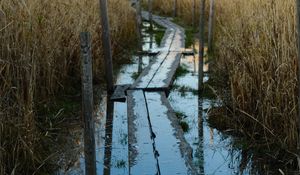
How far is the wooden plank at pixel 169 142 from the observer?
11.9ft

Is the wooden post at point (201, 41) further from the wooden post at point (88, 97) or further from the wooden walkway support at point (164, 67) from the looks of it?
the wooden post at point (88, 97)

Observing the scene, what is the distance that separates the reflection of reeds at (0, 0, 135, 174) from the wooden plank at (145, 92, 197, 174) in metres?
0.96

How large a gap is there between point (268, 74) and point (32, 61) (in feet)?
6.49

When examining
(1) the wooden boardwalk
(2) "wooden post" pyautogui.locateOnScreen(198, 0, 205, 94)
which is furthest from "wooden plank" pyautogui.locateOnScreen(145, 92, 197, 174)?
(2) "wooden post" pyautogui.locateOnScreen(198, 0, 205, 94)

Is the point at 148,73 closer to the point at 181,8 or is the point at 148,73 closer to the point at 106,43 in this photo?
the point at 106,43

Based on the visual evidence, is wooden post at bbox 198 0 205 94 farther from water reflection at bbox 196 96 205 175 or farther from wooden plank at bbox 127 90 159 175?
wooden plank at bbox 127 90 159 175

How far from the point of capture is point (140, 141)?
13.6ft

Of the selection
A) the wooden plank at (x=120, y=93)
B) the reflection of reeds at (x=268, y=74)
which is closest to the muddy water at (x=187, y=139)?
the wooden plank at (x=120, y=93)

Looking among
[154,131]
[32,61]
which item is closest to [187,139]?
[154,131]

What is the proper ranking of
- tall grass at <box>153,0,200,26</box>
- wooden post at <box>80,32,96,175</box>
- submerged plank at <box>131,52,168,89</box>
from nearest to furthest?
wooden post at <box>80,32,96,175</box>, submerged plank at <box>131,52,168,89</box>, tall grass at <box>153,0,200,26</box>

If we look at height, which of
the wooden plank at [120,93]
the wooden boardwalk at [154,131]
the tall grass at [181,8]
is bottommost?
the tall grass at [181,8]

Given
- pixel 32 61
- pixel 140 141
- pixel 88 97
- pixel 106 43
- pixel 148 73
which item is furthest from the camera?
pixel 148 73

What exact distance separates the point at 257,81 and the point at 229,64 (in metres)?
1.15

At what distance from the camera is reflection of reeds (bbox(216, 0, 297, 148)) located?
3888mm
